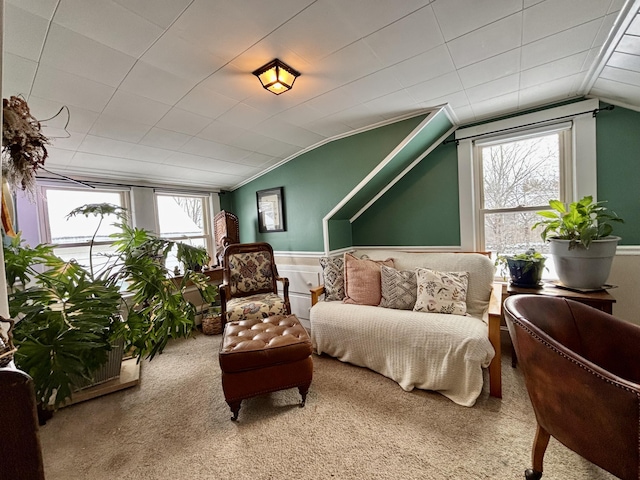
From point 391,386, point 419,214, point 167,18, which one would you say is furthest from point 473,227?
point 167,18

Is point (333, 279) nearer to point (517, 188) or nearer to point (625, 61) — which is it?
point (517, 188)

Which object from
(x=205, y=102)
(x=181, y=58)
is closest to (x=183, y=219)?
(x=205, y=102)

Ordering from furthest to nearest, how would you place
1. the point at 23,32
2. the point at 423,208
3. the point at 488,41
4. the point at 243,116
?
the point at 423,208 < the point at 243,116 < the point at 488,41 < the point at 23,32

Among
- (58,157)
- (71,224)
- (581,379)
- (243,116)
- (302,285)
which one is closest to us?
(581,379)

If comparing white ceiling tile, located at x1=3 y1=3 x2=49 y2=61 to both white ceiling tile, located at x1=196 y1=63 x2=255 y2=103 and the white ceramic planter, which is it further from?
the white ceramic planter

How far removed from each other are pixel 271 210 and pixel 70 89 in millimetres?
2242

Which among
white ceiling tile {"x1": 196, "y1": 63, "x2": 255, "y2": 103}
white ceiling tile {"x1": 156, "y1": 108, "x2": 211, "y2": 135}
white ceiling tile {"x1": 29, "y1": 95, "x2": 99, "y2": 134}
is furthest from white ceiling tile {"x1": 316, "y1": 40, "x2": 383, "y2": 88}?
white ceiling tile {"x1": 29, "y1": 95, "x2": 99, "y2": 134}

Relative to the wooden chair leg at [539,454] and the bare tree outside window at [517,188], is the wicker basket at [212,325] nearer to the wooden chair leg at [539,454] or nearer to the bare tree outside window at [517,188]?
the wooden chair leg at [539,454]

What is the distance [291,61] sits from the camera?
159 cm

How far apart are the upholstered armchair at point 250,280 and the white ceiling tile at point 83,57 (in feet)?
6.05

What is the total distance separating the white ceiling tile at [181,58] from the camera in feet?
4.49

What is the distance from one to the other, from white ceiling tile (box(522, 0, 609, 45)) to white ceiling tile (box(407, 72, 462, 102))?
1.48 ft

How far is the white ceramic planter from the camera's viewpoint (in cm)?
185

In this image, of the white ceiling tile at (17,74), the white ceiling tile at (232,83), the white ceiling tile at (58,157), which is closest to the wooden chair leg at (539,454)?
the white ceiling tile at (232,83)
